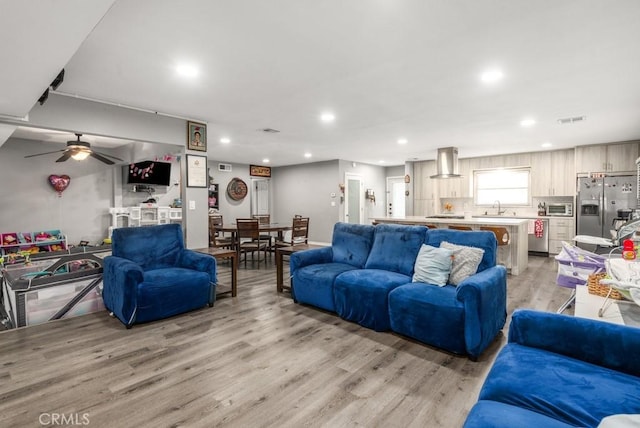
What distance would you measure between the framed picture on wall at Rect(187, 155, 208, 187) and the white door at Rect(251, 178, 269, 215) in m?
5.42

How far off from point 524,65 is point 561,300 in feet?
9.20

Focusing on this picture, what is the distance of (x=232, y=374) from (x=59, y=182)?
6201 mm

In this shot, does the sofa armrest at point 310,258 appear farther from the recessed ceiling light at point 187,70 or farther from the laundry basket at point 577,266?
the laundry basket at point 577,266

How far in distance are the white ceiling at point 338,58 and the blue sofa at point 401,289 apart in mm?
1617

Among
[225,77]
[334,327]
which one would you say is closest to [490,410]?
[334,327]

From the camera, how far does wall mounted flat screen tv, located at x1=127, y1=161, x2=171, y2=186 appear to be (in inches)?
283

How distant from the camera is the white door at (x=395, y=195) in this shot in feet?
36.1

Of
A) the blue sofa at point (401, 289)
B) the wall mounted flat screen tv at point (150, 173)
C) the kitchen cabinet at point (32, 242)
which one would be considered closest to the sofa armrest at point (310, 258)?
the blue sofa at point (401, 289)

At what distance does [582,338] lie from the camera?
154 centimetres

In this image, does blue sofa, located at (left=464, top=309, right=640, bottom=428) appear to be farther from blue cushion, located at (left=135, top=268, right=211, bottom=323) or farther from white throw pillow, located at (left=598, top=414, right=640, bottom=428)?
blue cushion, located at (left=135, top=268, right=211, bottom=323)

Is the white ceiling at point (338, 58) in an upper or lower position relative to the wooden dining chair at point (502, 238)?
upper

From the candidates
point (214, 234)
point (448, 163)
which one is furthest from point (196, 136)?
point (448, 163)

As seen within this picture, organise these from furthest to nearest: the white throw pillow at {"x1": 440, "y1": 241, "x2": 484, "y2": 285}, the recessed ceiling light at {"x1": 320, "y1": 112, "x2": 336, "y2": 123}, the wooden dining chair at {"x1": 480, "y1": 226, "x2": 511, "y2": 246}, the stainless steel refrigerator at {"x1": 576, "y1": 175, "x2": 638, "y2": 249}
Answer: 1. the stainless steel refrigerator at {"x1": 576, "y1": 175, "x2": 638, "y2": 249}
2. the wooden dining chair at {"x1": 480, "y1": 226, "x2": 511, "y2": 246}
3. the recessed ceiling light at {"x1": 320, "y1": 112, "x2": 336, "y2": 123}
4. the white throw pillow at {"x1": 440, "y1": 241, "x2": 484, "y2": 285}

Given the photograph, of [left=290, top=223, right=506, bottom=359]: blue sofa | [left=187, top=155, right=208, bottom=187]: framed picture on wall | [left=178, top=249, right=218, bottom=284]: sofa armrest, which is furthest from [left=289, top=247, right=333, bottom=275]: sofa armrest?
[left=187, top=155, right=208, bottom=187]: framed picture on wall
